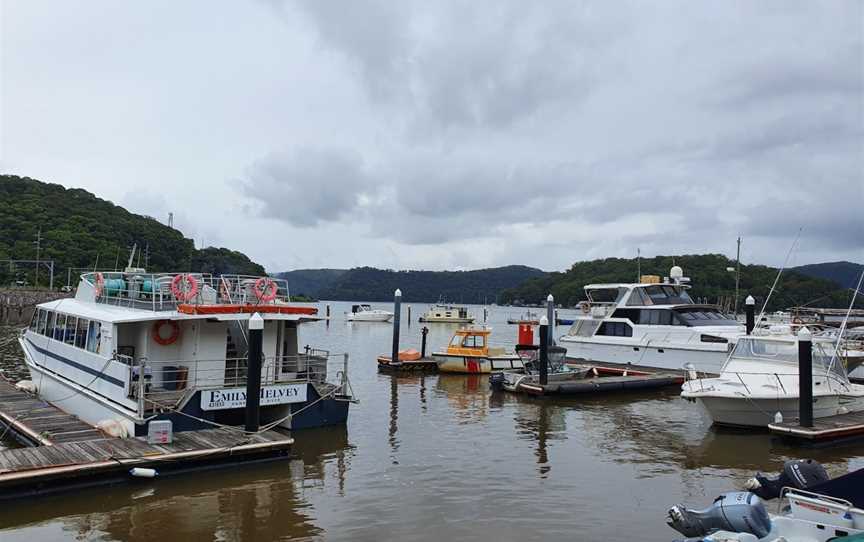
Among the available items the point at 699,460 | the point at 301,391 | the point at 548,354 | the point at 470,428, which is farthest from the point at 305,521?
the point at 548,354

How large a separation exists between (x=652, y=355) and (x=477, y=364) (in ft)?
27.5

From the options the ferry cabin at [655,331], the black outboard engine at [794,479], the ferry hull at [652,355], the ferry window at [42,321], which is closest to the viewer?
the black outboard engine at [794,479]

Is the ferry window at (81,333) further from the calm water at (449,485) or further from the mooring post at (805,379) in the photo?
the mooring post at (805,379)

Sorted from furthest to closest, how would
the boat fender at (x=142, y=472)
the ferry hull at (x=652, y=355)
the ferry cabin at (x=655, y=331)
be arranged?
the ferry cabin at (x=655, y=331) → the ferry hull at (x=652, y=355) → the boat fender at (x=142, y=472)

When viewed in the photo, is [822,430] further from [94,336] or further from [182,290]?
[94,336]

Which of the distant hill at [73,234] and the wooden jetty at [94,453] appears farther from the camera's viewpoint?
the distant hill at [73,234]

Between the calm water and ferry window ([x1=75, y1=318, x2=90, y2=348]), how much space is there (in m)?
6.34

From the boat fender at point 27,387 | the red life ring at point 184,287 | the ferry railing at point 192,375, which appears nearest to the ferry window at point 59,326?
the boat fender at point 27,387

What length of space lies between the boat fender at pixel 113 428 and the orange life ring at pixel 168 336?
220 centimetres

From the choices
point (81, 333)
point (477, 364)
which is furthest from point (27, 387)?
point (477, 364)

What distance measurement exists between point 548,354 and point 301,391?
13.5 meters

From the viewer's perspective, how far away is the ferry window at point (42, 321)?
64.9 feet

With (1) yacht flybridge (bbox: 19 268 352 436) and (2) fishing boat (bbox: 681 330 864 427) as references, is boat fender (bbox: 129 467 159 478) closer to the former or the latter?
(1) yacht flybridge (bbox: 19 268 352 436)

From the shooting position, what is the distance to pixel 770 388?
17328 mm
